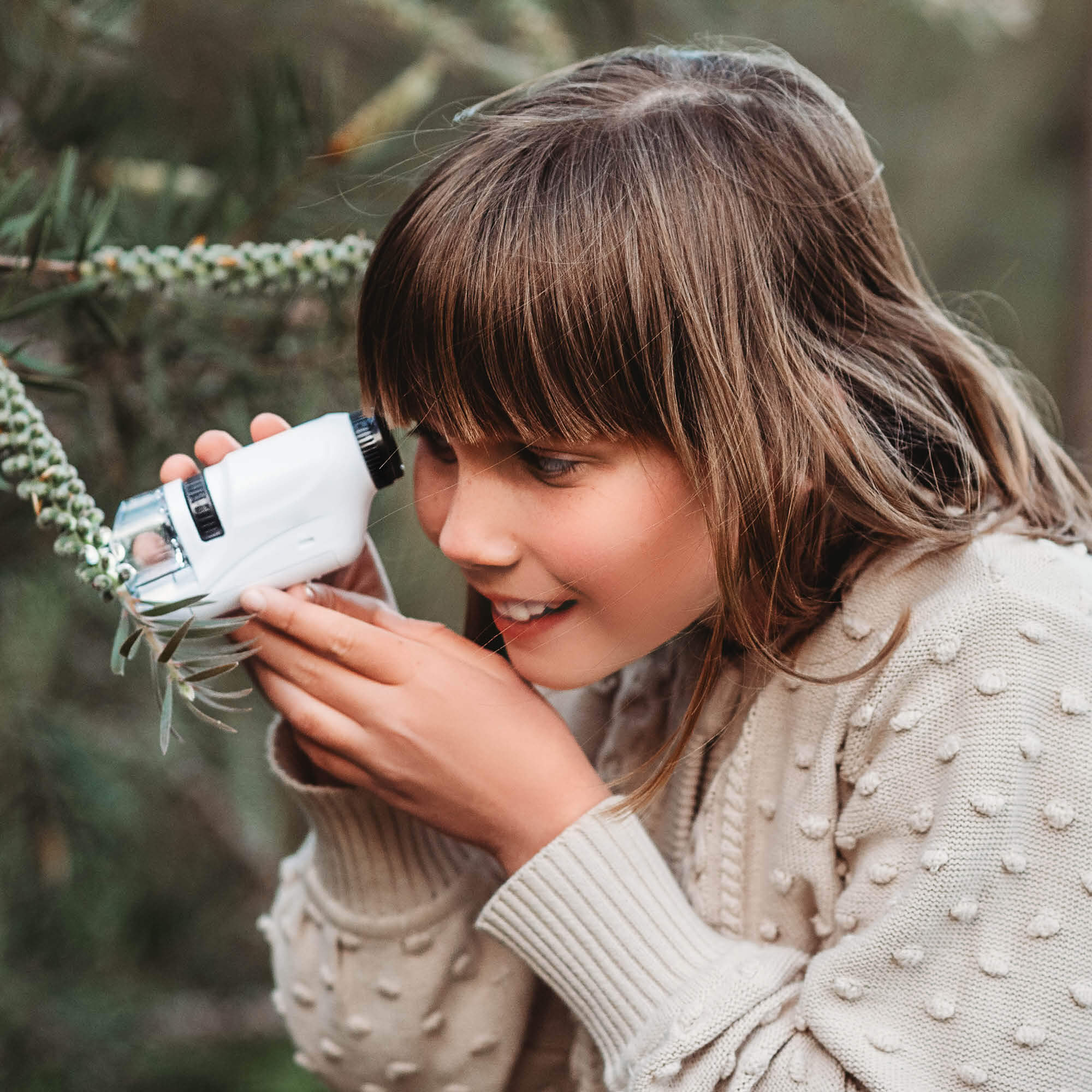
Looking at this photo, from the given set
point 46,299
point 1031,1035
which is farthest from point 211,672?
point 1031,1035

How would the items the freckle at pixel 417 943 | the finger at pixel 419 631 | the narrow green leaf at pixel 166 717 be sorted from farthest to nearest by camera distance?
the freckle at pixel 417 943 < the finger at pixel 419 631 < the narrow green leaf at pixel 166 717

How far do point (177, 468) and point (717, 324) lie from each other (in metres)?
0.32

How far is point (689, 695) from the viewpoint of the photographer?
74 cm

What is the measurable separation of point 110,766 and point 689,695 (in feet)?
1.58

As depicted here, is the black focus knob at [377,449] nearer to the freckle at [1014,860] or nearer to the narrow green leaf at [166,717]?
the narrow green leaf at [166,717]

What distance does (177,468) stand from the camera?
1.96 ft

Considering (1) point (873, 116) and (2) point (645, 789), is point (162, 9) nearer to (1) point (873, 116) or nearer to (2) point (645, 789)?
(2) point (645, 789)

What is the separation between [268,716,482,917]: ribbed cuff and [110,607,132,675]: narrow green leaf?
0.89 feet

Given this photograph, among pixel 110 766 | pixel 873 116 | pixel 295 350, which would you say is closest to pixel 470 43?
pixel 295 350

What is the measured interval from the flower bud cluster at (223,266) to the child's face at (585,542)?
0.12 m

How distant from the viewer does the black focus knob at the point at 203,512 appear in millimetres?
547

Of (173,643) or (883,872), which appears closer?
(173,643)

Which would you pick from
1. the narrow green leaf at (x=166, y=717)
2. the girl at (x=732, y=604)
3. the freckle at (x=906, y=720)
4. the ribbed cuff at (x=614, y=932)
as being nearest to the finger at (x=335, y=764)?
the girl at (x=732, y=604)

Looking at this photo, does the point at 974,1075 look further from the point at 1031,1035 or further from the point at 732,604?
the point at 732,604
